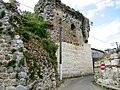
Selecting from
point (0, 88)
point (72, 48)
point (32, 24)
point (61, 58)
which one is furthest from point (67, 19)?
point (0, 88)

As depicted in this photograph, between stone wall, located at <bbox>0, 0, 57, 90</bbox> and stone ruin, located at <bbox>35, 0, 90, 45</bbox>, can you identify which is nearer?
stone wall, located at <bbox>0, 0, 57, 90</bbox>

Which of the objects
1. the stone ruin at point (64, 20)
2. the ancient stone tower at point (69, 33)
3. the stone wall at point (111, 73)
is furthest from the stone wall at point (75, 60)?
the stone wall at point (111, 73)

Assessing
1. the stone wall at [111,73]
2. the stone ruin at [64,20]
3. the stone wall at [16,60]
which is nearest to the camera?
the stone wall at [16,60]

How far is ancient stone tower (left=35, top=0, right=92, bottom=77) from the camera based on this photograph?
16.1 meters

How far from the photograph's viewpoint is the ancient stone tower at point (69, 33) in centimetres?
1606

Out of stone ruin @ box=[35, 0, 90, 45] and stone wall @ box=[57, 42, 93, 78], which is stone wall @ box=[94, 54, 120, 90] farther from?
stone ruin @ box=[35, 0, 90, 45]

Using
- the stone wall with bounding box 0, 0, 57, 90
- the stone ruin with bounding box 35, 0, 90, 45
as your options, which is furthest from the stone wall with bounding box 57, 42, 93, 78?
the stone wall with bounding box 0, 0, 57, 90

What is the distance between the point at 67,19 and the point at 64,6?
53.1 inches

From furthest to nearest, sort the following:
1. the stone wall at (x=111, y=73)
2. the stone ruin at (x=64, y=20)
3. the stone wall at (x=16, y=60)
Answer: the stone ruin at (x=64, y=20), the stone wall at (x=111, y=73), the stone wall at (x=16, y=60)

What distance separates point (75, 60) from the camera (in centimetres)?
1745

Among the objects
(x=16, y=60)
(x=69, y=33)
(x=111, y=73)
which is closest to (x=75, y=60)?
(x=69, y=33)

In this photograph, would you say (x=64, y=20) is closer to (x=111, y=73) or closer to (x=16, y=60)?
(x=111, y=73)

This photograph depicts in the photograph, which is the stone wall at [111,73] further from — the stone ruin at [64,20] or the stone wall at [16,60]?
the stone ruin at [64,20]

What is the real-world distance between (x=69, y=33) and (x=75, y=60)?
9.15 ft
